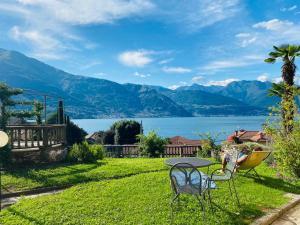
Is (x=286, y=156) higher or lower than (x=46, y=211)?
higher

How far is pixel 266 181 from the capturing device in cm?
1074

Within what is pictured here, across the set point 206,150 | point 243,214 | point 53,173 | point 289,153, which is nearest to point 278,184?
point 289,153

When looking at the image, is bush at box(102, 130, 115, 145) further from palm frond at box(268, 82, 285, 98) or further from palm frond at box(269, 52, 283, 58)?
palm frond at box(269, 52, 283, 58)

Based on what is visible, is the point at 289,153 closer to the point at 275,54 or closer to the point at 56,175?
the point at 56,175

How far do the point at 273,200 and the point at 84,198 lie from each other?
4.31 metres

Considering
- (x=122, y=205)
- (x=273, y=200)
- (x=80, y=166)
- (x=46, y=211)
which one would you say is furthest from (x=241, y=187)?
(x=80, y=166)

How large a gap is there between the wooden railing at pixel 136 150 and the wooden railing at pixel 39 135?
23.9ft

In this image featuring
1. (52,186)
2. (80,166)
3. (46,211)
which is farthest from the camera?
(80,166)

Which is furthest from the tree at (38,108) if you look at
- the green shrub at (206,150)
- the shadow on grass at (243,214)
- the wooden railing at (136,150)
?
the shadow on grass at (243,214)

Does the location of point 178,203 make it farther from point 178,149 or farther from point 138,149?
point 178,149

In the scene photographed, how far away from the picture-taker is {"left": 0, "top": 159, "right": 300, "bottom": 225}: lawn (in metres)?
6.75

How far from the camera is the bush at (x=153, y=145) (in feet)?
67.7

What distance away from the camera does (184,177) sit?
6.47m

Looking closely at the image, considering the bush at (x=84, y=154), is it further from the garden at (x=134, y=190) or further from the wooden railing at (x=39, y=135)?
the wooden railing at (x=39, y=135)
